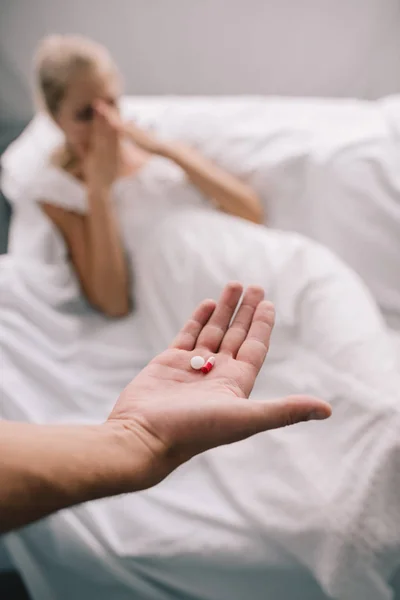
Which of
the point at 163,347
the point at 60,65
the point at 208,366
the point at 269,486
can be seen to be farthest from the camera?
the point at 60,65

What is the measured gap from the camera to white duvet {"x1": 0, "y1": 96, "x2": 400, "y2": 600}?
1.94 ft

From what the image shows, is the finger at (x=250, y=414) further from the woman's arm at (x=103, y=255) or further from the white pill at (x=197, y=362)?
the woman's arm at (x=103, y=255)

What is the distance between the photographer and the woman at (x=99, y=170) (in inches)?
39.5

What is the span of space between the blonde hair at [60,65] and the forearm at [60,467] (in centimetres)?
80

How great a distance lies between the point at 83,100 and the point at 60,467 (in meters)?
0.82

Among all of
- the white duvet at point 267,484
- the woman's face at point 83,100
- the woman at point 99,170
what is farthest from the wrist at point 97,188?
the white duvet at point 267,484

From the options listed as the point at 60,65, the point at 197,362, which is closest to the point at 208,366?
the point at 197,362

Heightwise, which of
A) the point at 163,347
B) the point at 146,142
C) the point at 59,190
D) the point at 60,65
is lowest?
the point at 163,347

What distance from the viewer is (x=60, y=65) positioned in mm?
1000

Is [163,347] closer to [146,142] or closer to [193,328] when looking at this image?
[193,328]

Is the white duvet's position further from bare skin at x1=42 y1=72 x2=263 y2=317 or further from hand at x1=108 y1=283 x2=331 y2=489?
bare skin at x1=42 y1=72 x2=263 y2=317

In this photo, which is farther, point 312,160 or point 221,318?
point 312,160

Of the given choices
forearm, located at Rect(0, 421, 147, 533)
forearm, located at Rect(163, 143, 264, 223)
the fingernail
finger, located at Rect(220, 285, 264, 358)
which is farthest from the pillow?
forearm, located at Rect(0, 421, 147, 533)

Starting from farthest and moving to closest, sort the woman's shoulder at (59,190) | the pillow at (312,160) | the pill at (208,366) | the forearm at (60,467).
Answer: the woman's shoulder at (59,190), the pillow at (312,160), the pill at (208,366), the forearm at (60,467)
